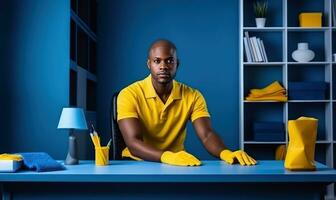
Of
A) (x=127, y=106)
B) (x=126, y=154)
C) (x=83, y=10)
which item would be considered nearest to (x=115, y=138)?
(x=126, y=154)

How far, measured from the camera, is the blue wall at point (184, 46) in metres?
4.66

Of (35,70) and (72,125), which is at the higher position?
(35,70)

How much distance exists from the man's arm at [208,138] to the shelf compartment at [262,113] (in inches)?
81.3

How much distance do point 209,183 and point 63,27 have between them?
1963 mm

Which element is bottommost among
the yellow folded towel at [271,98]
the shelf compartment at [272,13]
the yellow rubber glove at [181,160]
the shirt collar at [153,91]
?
the yellow rubber glove at [181,160]

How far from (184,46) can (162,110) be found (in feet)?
7.00

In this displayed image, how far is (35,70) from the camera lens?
10.8 feet

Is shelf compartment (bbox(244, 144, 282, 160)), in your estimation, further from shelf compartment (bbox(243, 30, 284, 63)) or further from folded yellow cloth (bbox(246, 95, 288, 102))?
shelf compartment (bbox(243, 30, 284, 63))

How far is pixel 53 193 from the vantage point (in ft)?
5.80

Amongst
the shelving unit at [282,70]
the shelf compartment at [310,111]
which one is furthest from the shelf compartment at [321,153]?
the shelf compartment at [310,111]

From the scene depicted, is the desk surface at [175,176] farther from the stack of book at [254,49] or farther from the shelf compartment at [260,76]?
the shelf compartment at [260,76]

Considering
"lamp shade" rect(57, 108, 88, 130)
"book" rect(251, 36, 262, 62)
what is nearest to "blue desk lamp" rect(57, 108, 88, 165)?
"lamp shade" rect(57, 108, 88, 130)

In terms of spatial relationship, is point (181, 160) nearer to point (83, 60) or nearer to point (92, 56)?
point (83, 60)

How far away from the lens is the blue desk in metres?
1.69
